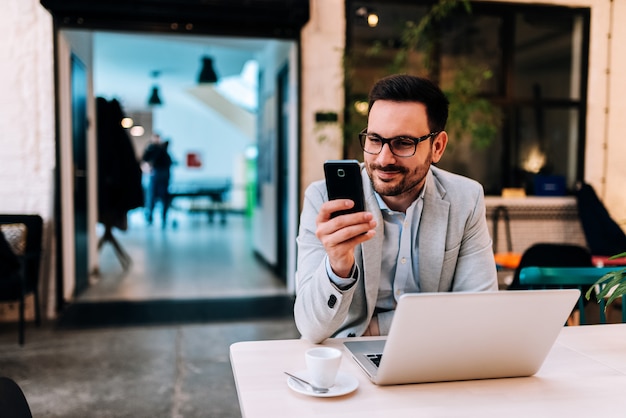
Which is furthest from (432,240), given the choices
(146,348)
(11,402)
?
(146,348)

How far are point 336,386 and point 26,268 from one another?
3.51 m

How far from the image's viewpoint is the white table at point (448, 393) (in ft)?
3.34

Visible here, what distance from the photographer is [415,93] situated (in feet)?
5.06

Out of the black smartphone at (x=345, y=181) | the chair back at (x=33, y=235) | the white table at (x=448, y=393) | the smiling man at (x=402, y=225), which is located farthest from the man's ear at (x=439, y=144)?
the chair back at (x=33, y=235)

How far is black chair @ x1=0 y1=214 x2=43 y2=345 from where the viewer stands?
12.1ft

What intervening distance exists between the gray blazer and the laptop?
42cm

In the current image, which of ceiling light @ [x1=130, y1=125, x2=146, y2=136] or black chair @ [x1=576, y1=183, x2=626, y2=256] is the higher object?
ceiling light @ [x1=130, y1=125, x2=146, y2=136]

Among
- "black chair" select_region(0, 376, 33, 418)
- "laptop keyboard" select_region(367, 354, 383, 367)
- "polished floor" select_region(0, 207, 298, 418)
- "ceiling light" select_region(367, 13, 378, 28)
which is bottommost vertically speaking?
"polished floor" select_region(0, 207, 298, 418)

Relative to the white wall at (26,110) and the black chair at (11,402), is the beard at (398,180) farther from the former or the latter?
the white wall at (26,110)

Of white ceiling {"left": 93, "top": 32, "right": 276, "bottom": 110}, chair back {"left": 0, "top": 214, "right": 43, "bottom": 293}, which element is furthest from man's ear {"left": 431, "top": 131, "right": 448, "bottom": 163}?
white ceiling {"left": 93, "top": 32, "right": 276, "bottom": 110}

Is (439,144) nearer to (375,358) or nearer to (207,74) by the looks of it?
(375,358)

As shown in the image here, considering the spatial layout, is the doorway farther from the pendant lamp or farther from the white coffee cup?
the white coffee cup

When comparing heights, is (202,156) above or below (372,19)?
below

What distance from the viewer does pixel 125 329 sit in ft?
13.0
